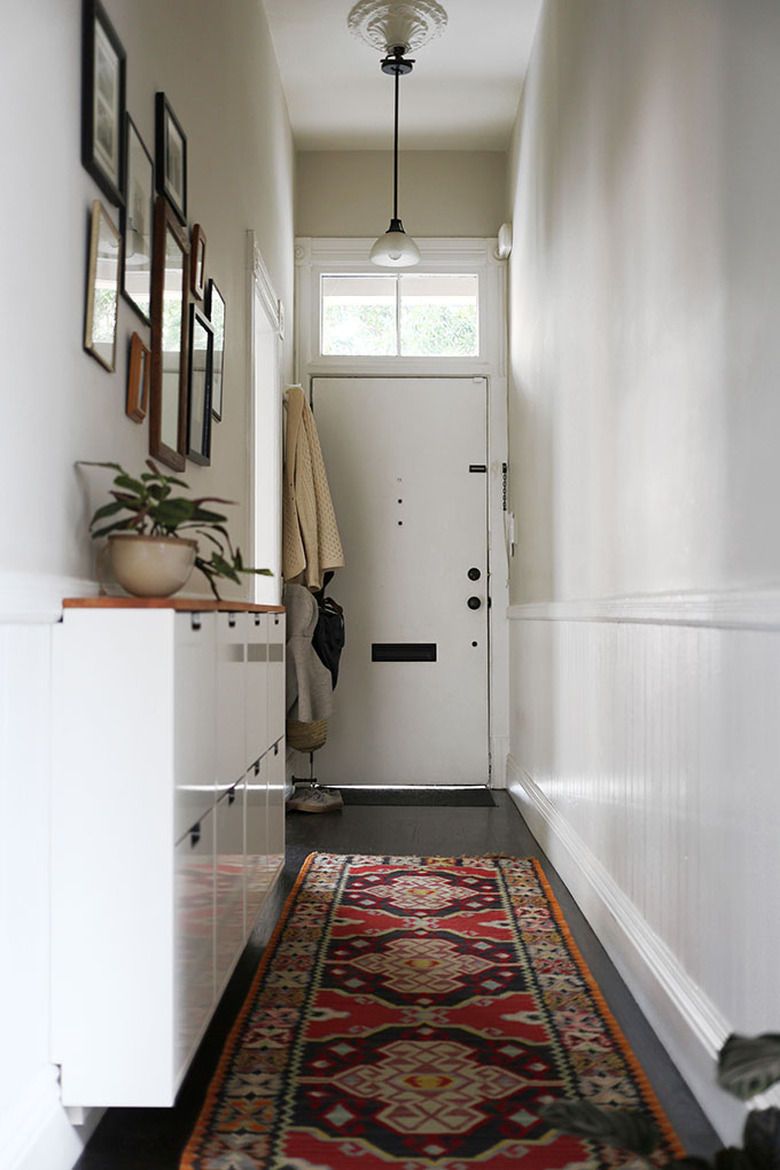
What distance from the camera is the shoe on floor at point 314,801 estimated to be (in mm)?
4746

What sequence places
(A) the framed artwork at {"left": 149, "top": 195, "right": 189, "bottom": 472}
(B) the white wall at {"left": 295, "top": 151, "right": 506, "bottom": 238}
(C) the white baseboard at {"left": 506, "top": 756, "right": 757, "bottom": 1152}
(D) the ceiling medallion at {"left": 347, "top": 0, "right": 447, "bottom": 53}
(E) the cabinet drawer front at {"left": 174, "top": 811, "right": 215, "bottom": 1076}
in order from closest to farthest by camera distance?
(E) the cabinet drawer front at {"left": 174, "top": 811, "right": 215, "bottom": 1076} → (C) the white baseboard at {"left": 506, "top": 756, "right": 757, "bottom": 1152} → (A) the framed artwork at {"left": 149, "top": 195, "right": 189, "bottom": 472} → (D) the ceiling medallion at {"left": 347, "top": 0, "right": 447, "bottom": 53} → (B) the white wall at {"left": 295, "top": 151, "right": 506, "bottom": 238}

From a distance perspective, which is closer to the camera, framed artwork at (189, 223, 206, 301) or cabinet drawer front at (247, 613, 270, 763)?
cabinet drawer front at (247, 613, 270, 763)

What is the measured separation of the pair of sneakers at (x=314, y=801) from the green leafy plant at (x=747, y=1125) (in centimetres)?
404

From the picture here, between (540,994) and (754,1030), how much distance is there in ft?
2.93

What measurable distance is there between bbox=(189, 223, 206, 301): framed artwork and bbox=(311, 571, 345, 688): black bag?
2063 millimetres

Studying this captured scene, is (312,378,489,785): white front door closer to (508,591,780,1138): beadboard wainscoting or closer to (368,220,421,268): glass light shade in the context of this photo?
(368,220,421,268): glass light shade

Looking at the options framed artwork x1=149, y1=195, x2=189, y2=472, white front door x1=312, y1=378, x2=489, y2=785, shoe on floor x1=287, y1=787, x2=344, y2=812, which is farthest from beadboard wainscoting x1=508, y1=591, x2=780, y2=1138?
white front door x1=312, y1=378, x2=489, y2=785

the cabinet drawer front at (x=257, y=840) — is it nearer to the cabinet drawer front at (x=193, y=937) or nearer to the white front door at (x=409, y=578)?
the cabinet drawer front at (x=193, y=937)

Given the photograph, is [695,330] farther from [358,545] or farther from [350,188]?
[350,188]

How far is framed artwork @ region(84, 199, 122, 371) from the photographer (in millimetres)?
1938

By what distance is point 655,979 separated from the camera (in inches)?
90.5

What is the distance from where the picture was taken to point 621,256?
278cm

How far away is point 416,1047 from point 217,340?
2.08 meters

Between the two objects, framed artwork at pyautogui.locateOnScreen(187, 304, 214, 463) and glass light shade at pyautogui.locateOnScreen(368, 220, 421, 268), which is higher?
glass light shade at pyautogui.locateOnScreen(368, 220, 421, 268)
